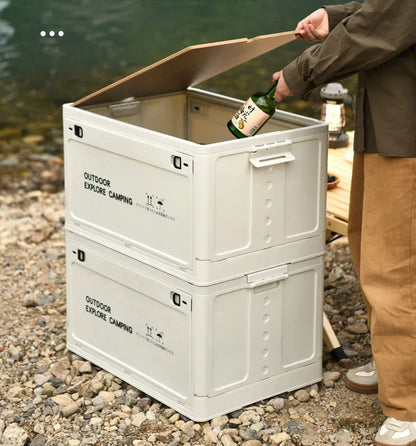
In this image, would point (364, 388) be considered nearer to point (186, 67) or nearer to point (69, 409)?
point (69, 409)

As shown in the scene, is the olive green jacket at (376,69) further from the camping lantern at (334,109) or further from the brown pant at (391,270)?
the camping lantern at (334,109)

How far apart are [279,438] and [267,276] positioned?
513 mm

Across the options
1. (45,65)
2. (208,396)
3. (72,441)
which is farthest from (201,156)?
(45,65)

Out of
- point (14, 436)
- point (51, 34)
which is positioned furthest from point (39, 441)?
point (51, 34)

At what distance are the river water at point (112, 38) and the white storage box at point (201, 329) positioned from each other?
5273mm

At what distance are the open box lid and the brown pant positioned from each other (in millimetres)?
487

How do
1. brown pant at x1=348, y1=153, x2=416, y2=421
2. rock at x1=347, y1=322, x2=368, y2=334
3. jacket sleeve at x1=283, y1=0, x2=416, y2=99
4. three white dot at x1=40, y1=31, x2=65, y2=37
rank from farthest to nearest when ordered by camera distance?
three white dot at x1=40, y1=31, x2=65, y2=37, rock at x1=347, y1=322, x2=368, y2=334, brown pant at x1=348, y1=153, x2=416, y2=421, jacket sleeve at x1=283, y1=0, x2=416, y2=99

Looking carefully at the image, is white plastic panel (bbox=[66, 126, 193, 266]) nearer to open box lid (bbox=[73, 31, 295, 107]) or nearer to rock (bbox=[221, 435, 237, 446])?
open box lid (bbox=[73, 31, 295, 107])

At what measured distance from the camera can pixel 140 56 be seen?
31.7 ft

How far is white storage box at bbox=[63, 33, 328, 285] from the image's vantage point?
303 cm

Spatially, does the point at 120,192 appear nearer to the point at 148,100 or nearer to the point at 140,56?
the point at 148,100

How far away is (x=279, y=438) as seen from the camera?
320cm

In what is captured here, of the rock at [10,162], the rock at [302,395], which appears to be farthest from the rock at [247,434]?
the rock at [10,162]

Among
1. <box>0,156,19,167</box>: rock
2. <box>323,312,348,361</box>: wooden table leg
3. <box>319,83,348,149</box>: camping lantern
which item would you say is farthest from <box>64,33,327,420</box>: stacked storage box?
<box>0,156,19,167</box>: rock
